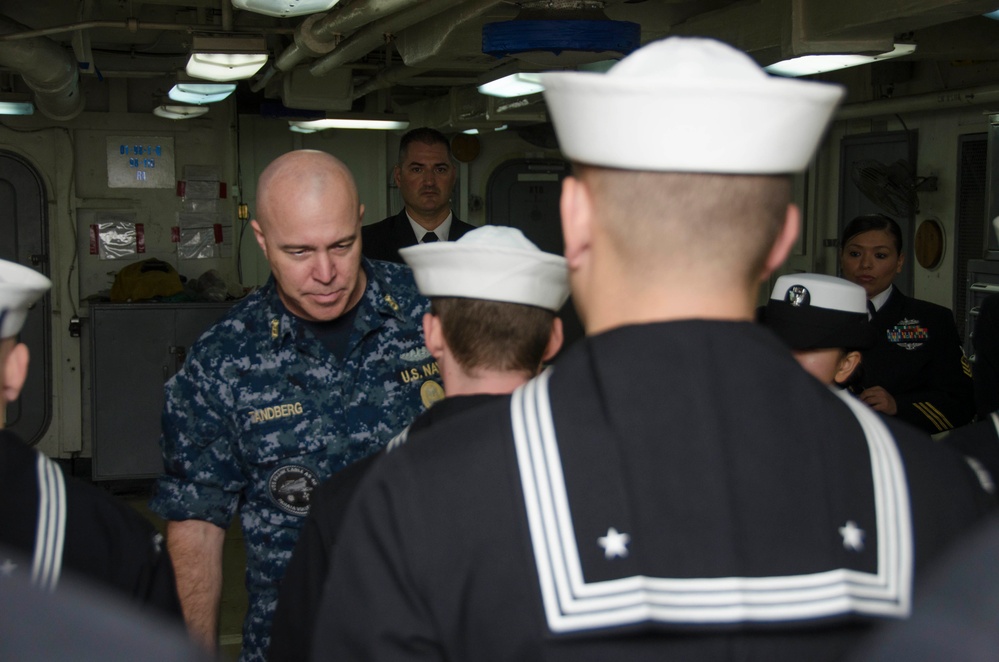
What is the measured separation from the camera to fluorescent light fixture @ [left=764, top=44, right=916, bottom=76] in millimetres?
3928

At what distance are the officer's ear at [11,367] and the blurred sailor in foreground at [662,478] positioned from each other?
64cm

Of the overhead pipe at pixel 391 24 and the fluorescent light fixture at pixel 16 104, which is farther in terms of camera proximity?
the fluorescent light fixture at pixel 16 104

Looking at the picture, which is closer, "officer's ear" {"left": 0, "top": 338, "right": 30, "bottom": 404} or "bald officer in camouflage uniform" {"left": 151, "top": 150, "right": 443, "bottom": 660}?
"officer's ear" {"left": 0, "top": 338, "right": 30, "bottom": 404}

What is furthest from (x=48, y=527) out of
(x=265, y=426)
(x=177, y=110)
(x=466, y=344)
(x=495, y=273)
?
(x=177, y=110)

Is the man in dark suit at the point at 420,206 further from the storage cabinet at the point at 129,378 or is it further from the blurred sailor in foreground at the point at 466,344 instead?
the storage cabinet at the point at 129,378

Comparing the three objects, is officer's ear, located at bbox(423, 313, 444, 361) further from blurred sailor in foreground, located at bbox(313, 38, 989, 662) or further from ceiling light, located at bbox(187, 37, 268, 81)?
ceiling light, located at bbox(187, 37, 268, 81)

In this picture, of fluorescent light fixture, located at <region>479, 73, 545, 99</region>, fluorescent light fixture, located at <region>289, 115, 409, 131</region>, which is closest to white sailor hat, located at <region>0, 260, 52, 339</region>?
fluorescent light fixture, located at <region>479, 73, 545, 99</region>

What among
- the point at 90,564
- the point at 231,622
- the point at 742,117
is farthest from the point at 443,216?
the point at 742,117

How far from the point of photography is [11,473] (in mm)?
1335

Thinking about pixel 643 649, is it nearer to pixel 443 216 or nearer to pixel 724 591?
pixel 724 591

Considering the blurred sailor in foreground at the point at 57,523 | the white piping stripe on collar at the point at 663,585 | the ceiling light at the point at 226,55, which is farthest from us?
the ceiling light at the point at 226,55

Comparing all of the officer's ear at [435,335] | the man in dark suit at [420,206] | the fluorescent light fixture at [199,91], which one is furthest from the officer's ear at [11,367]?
the fluorescent light fixture at [199,91]

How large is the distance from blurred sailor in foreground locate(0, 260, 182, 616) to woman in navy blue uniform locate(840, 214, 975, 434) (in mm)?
2749

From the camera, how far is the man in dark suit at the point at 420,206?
434 centimetres
